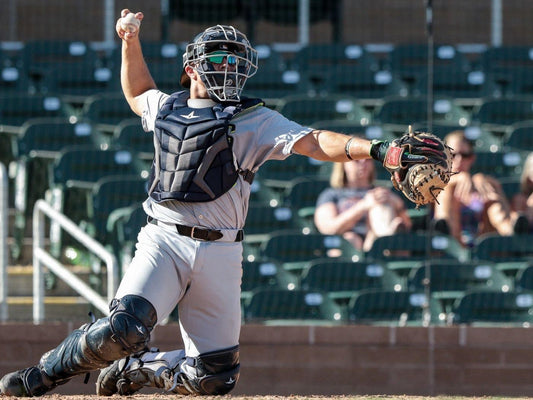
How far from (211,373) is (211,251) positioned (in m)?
0.49

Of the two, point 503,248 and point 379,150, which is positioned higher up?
point 379,150

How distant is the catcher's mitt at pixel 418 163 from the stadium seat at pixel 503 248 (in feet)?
12.5

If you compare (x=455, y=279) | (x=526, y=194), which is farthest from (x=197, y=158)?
(x=526, y=194)

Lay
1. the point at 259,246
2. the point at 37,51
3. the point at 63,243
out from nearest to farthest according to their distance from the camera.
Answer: the point at 63,243
the point at 259,246
the point at 37,51

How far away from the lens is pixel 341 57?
11.5m

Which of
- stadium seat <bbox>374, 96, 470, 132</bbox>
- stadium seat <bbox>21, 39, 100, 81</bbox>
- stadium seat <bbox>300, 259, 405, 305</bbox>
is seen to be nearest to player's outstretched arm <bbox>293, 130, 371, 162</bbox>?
stadium seat <bbox>300, 259, 405, 305</bbox>

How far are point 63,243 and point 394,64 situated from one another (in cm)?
503

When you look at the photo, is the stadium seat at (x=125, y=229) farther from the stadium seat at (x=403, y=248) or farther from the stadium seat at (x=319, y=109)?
the stadium seat at (x=319, y=109)

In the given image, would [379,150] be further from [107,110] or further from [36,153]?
[107,110]

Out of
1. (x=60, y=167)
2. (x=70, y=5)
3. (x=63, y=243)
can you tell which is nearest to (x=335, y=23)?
(x=70, y=5)

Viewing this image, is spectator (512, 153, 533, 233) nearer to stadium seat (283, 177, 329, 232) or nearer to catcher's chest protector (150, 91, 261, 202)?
stadium seat (283, 177, 329, 232)

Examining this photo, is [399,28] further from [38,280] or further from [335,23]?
[38,280]

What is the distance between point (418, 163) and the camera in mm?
4031

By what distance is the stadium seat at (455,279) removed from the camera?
7340mm
